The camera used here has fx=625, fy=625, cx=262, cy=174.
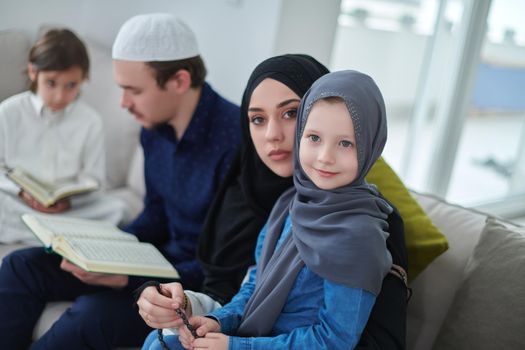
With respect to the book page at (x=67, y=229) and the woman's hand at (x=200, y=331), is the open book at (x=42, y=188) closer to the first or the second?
the book page at (x=67, y=229)

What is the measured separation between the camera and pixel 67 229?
5.58 ft

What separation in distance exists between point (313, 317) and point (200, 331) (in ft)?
0.75

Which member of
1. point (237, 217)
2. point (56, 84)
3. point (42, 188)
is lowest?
point (42, 188)

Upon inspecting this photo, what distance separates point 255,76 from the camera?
4.83ft

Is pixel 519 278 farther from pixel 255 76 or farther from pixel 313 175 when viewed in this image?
pixel 255 76

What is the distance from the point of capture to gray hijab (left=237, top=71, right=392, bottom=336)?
115cm

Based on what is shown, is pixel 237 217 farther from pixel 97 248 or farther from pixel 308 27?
pixel 308 27

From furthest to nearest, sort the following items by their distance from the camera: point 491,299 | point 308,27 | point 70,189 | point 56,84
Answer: point 308,27 → point 56,84 → point 70,189 → point 491,299

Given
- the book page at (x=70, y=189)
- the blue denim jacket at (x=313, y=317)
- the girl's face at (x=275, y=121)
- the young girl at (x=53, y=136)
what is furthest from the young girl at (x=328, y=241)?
the young girl at (x=53, y=136)

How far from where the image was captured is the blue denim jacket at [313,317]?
114cm

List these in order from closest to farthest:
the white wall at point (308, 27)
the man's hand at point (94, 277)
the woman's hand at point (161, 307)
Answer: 1. the woman's hand at point (161, 307)
2. the man's hand at point (94, 277)
3. the white wall at point (308, 27)

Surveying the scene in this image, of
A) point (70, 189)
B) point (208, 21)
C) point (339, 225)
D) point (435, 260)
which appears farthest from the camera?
point (208, 21)

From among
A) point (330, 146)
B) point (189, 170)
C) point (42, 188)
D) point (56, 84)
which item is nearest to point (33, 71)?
point (56, 84)

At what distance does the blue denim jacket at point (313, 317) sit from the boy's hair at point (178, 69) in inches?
26.6
